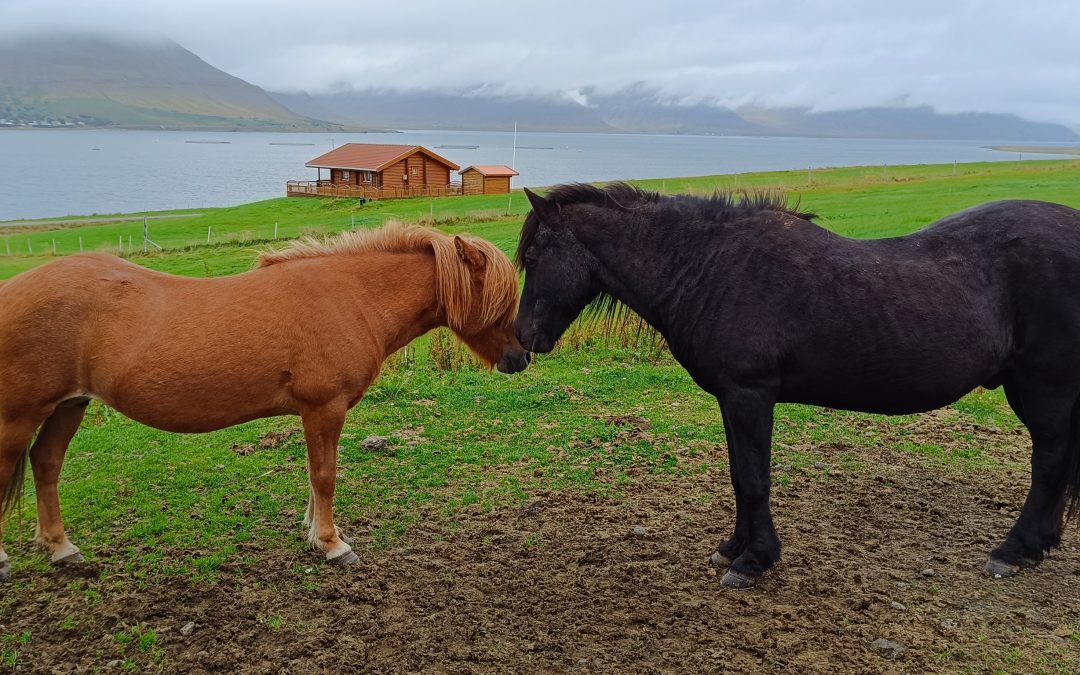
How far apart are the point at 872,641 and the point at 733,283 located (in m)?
2.28

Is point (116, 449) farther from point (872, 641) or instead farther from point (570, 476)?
point (872, 641)

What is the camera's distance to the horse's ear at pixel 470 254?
5.55 metres

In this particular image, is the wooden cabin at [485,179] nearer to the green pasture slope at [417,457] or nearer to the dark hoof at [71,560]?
the green pasture slope at [417,457]

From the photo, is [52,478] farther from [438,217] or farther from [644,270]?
[438,217]

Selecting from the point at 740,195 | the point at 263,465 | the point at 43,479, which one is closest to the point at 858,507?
the point at 740,195

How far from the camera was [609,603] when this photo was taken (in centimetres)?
485

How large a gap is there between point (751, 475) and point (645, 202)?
1981 millimetres

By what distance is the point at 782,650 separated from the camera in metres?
4.29

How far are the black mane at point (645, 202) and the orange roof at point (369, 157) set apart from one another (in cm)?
5321

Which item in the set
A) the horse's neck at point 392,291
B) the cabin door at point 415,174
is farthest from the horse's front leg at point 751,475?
the cabin door at point 415,174

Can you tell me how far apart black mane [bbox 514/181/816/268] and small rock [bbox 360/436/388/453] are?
3.11m

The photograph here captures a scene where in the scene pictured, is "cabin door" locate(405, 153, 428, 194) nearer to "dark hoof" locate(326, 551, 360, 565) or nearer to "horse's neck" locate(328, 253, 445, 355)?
"horse's neck" locate(328, 253, 445, 355)

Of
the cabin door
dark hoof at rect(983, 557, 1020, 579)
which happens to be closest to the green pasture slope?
dark hoof at rect(983, 557, 1020, 579)

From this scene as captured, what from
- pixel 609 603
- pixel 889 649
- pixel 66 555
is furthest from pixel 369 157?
pixel 889 649
